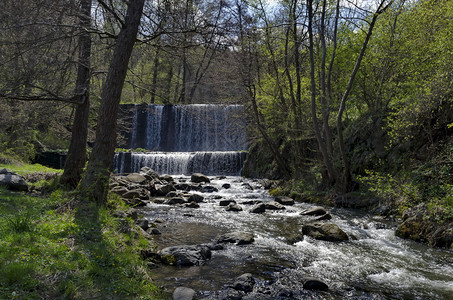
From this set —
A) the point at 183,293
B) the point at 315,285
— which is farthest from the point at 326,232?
the point at 183,293

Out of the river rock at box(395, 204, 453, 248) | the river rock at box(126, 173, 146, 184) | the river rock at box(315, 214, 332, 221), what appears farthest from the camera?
the river rock at box(126, 173, 146, 184)

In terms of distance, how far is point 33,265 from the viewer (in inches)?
135

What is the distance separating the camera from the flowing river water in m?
4.87

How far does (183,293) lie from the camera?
14.2 ft

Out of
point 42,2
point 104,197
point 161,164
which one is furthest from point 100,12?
point 161,164

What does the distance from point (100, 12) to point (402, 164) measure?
31.7 ft

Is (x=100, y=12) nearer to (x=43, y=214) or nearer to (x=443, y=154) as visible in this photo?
(x=43, y=214)

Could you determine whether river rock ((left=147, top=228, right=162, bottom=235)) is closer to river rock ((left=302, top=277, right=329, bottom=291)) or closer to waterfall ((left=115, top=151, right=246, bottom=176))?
river rock ((left=302, top=277, right=329, bottom=291))

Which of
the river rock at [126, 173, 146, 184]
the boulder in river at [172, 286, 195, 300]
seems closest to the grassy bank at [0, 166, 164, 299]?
the boulder in river at [172, 286, 195, 300]

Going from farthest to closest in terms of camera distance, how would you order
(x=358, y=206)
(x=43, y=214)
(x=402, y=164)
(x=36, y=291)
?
(x=358, y=206)
(x=402, y=164)
(x=43, y=214)
(x=36, y=291)

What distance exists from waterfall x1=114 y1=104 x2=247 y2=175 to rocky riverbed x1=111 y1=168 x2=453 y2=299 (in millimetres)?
9422

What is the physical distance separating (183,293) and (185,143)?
925 inches

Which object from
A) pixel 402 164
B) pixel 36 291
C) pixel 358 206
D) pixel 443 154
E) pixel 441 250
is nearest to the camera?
pixel 36 291

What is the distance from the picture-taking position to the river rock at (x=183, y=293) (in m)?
4.24
